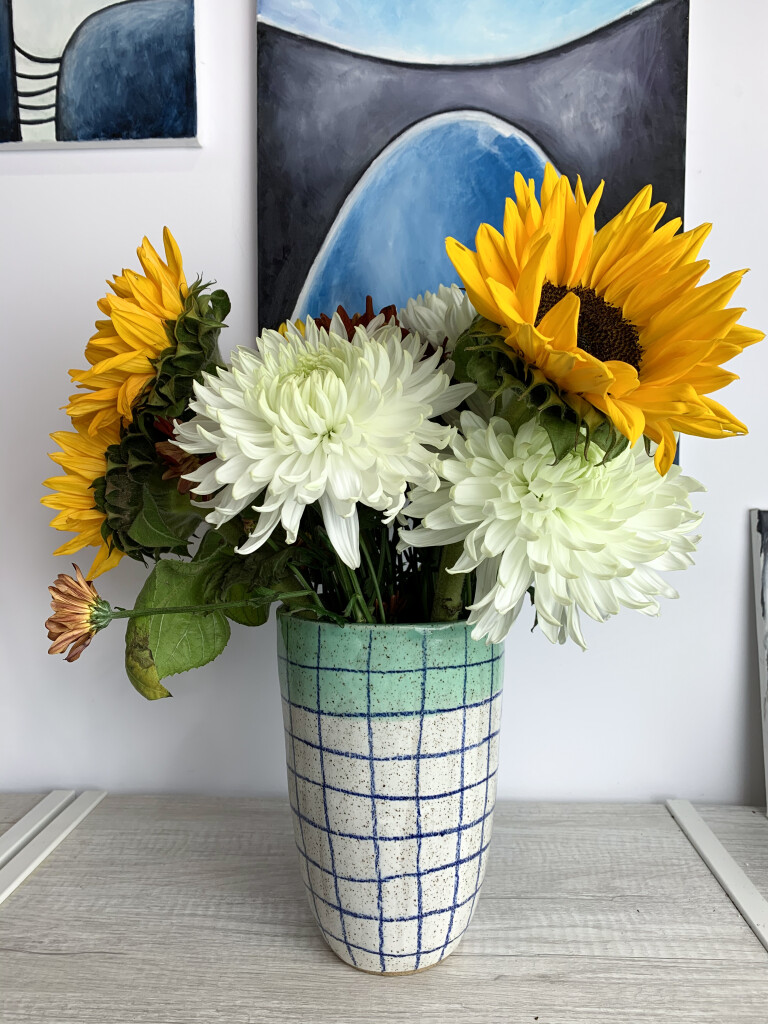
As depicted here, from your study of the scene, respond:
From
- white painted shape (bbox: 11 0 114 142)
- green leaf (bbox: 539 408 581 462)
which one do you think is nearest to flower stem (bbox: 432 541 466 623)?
green leaf (bbox: 539 408 581 462)

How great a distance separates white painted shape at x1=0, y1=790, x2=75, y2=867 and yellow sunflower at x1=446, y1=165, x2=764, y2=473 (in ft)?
2.28

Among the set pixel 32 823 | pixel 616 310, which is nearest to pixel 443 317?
pixel 616 310

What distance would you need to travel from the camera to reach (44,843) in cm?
76

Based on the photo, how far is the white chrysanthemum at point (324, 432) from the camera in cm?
45

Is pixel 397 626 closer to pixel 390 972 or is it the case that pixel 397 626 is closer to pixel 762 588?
pixel 390 972

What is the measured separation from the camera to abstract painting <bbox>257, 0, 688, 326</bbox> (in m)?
0.79

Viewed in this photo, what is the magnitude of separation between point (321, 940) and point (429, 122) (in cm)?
78

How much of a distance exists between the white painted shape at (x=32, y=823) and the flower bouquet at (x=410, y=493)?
302 mm

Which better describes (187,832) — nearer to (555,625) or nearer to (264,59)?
(555,625)

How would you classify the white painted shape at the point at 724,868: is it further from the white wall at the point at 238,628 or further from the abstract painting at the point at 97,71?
the abstract painting at the point at 97,71

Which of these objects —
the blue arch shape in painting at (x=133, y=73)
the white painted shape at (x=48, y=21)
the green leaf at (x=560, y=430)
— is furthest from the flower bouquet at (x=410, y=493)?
the white painted shape at (x=48, y=21)

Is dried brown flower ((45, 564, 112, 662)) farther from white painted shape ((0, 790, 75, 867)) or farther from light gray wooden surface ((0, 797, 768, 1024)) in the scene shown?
white painted shape ((0, 790, 75, 867))

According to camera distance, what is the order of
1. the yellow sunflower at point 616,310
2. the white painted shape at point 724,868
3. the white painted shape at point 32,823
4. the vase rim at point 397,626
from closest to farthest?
the yellow sunflower at point 616,310, the vase rim at point 397,626, the white painted shape at point 724,868, the white painted shape at point 32,823

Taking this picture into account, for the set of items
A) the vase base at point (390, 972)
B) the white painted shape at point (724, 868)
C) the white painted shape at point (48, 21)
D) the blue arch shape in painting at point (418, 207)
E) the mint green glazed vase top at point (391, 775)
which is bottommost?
the vase base at point (390, 972)
